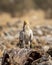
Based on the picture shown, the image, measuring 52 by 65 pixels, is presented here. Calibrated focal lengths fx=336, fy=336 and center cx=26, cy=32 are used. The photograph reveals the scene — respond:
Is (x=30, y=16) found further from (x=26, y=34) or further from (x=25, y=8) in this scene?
(x=26, y=34)

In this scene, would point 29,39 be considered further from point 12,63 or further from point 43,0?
point 43,0

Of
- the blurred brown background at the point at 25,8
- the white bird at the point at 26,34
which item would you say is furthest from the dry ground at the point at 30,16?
the white bird at the point at 26,34

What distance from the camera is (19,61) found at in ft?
39.4

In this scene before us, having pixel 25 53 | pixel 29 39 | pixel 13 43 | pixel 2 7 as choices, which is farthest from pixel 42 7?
pixel 25 53

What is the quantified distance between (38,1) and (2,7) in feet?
17.3

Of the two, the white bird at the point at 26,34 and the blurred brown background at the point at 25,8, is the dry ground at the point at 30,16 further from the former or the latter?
the white bird at the point at 26,34

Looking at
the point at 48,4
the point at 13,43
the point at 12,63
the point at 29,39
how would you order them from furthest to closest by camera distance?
the point at 48,4, the point at 13,43, the point at 29,39, the point at 12,63

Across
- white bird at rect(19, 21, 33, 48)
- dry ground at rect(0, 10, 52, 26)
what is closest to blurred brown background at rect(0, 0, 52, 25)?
dry ground at rect(0, 10, 52, 26)

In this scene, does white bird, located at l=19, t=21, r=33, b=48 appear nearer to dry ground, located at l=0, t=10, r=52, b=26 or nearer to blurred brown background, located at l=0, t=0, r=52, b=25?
dry ground, located at l=0, t=10, r=52, b=26

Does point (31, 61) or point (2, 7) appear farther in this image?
point (2, 7)

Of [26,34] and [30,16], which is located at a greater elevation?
[26,34]

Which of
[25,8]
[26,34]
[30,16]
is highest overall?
[26,34]

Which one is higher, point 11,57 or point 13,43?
point 11,57

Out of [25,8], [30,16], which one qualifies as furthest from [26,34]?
[25,8]
